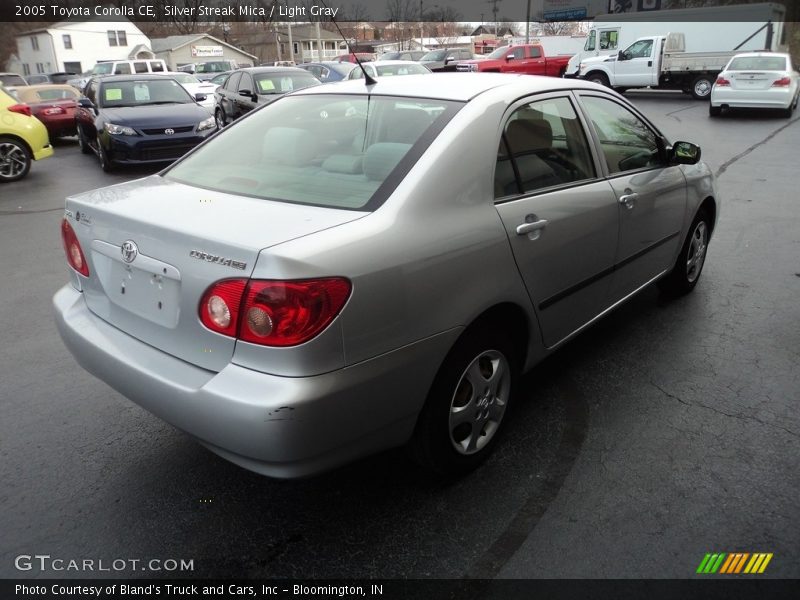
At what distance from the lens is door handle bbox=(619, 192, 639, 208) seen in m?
3.48

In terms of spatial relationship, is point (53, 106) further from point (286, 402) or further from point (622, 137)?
point (286, 402)

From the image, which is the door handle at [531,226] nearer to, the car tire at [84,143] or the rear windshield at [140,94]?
the rear windshield at [140,94]

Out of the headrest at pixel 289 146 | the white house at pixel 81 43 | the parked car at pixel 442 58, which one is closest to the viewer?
the headrest at pixel 289 146

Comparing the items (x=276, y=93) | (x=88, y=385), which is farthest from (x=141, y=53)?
(x=88, y=385)

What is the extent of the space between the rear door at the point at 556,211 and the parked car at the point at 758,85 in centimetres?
1515

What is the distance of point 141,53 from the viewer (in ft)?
216

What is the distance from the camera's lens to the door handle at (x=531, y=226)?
109 inches

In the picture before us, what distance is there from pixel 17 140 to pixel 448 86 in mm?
9582

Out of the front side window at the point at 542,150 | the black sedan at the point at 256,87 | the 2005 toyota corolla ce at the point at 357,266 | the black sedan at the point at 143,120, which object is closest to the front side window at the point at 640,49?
the black sedan at the point at 256,87

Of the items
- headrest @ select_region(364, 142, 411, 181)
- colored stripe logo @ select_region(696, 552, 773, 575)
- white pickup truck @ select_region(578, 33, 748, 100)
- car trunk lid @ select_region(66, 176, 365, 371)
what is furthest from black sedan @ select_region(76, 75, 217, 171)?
white pickup truck @ select_region(578, 33, 748, 100)

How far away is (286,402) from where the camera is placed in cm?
201

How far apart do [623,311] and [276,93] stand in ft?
34.9

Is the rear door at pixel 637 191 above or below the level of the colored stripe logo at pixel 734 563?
above

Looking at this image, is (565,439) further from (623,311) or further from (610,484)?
(623,311)
